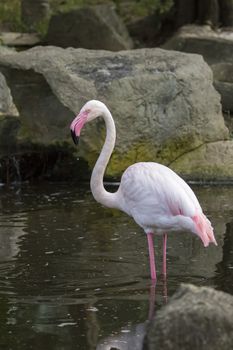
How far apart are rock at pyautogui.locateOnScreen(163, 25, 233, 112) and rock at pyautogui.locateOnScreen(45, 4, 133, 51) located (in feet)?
3.16

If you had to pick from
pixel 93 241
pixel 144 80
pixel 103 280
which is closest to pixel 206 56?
pixel 144 80

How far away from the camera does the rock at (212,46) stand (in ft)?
42.2

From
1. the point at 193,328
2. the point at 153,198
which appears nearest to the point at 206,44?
the point at 153,198

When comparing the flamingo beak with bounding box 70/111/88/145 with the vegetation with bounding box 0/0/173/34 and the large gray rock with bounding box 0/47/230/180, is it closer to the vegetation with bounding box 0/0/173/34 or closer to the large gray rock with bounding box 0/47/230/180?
the large gray rock with bounding box 0/47/230/180

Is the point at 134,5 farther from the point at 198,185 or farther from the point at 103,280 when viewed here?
the point at 103,280

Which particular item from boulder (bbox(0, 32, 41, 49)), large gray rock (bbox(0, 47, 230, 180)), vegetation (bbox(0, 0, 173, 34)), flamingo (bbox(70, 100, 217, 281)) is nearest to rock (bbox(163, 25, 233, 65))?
vegetation (bbox(0, 0, 173, 34))

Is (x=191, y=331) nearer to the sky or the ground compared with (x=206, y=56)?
nearer to the sky

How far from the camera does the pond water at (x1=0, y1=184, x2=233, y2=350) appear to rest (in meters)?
5.50

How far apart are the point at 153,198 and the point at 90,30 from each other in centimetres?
911

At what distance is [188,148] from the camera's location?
35.3 ft

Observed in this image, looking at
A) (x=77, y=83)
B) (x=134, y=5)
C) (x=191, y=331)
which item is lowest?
(x=134, y=5)

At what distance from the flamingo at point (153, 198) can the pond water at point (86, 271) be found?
334 millimetres

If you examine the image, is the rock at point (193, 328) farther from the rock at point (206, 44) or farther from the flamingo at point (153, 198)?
the rock at point (206, 44)

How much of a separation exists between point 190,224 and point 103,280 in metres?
0.76
